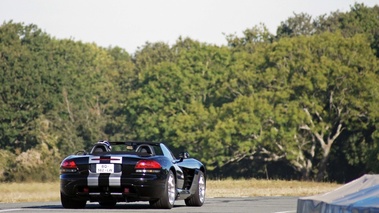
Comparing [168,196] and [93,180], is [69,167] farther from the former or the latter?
[168,196]

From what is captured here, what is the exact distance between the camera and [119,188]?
19047 millimetres

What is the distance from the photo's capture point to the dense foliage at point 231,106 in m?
74.8

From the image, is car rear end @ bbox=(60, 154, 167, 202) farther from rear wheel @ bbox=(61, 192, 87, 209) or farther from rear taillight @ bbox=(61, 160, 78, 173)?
rear wheel @ bbox=(61, 192, 87, 209)

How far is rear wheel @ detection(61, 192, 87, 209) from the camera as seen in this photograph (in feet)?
63.3

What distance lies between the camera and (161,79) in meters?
91.0

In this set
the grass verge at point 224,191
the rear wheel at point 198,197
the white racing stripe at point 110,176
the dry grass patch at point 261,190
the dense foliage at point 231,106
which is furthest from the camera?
the dense foliage at point 231,106

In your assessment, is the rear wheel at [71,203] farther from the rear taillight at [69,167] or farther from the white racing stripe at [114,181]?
the white racing stripe at [114,181]

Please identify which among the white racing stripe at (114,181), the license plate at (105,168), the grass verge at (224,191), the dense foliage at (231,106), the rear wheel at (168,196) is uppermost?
the dense foliage at (231,106)

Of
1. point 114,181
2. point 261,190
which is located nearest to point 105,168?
point 114,181

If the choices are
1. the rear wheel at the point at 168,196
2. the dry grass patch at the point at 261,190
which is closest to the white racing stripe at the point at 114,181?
the rear wheel at the point at 168,196

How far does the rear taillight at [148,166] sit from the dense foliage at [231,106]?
4743cm

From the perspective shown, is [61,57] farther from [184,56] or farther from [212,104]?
[212,104]

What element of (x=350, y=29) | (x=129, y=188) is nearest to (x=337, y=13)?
(x=350, y=29)

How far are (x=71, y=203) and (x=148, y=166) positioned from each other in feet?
5.05
